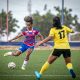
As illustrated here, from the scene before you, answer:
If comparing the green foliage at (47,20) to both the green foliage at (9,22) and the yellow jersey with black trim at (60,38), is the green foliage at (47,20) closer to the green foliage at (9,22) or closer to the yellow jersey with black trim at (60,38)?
the green foliage at (9,22)

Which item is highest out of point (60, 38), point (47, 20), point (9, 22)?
point (47, 20)

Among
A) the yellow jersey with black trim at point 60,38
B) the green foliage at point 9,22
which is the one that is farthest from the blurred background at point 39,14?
the yellow jersey with black trim at point 60,38

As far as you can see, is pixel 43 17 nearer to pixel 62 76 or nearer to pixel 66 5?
pixel 66 5

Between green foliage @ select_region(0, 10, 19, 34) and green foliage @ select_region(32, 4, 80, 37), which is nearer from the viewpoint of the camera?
green foliage @ select_region(0, 10, 19, 34)

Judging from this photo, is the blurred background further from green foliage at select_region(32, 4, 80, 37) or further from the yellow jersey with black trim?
the yellow jersey with black trim

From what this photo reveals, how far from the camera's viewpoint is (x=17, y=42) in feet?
90.7

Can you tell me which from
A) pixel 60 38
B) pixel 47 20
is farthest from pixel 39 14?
pixel 60 38

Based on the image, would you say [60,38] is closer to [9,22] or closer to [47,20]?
[9,22]

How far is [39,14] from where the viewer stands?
28.9 m

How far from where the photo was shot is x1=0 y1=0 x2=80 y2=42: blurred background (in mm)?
28281

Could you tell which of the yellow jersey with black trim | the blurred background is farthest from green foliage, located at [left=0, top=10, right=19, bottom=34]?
the yellow jersey with black trim

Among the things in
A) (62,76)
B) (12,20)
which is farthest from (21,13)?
(62,76)

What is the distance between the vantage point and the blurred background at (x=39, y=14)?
28281 mm

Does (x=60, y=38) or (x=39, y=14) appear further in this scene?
(x=39, y=14)
